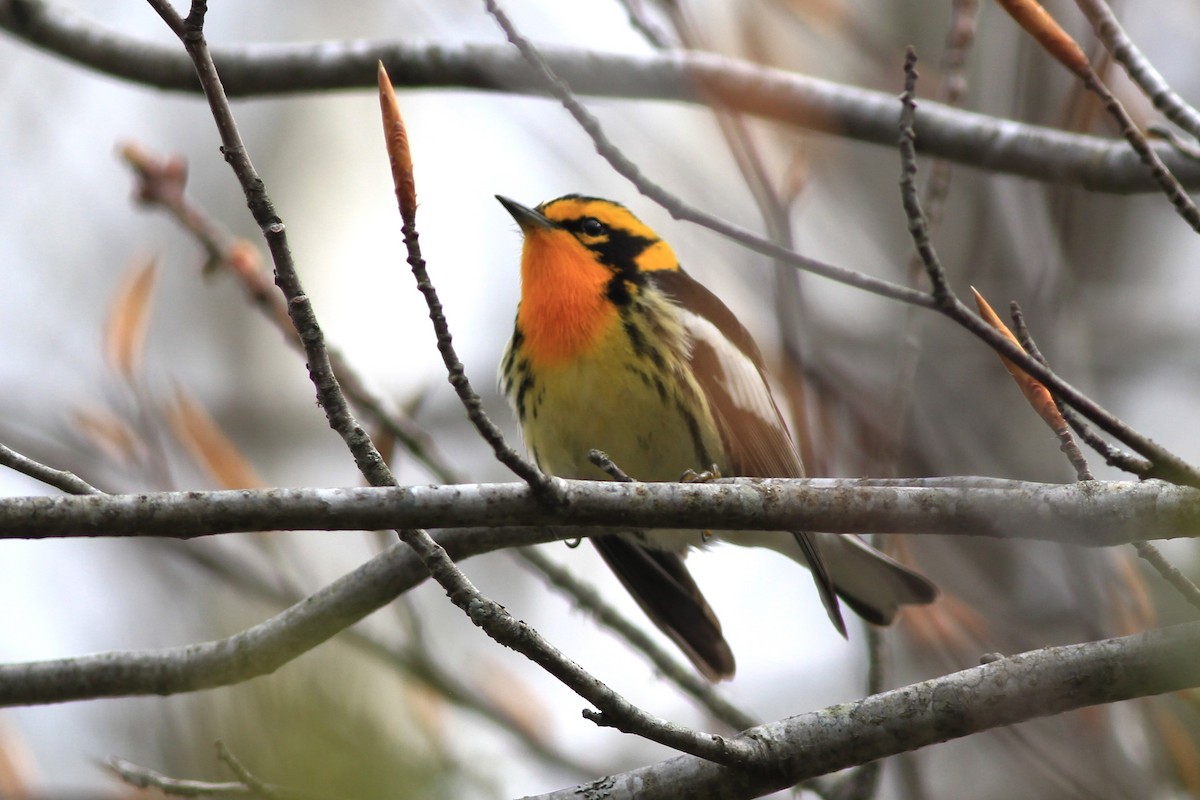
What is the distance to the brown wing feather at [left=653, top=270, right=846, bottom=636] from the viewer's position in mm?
3978

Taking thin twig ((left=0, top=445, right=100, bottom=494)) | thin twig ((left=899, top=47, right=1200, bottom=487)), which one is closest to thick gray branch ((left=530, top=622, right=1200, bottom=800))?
thin twig ((left=899, top=47, right=1200, bottom=487))

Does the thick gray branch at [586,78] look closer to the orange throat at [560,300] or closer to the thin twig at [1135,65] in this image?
the orange throat at [560,300]

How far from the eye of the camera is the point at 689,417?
4.04 metres

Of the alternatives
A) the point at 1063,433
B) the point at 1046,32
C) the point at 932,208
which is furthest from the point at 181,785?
the point at 932,208

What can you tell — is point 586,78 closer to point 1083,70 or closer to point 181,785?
point 1083,70

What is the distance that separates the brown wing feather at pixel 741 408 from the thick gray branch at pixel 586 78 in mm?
801

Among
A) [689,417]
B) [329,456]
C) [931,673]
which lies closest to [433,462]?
[689,417]

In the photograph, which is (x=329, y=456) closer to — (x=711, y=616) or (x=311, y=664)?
(x=711, y=616)

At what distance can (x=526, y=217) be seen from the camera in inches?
186

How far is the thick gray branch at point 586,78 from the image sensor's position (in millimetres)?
3879

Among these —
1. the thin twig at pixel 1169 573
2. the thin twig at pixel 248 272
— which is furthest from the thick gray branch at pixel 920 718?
the thin twig at pixel 248 272

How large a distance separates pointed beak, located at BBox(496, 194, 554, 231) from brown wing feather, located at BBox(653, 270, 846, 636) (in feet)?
1.74

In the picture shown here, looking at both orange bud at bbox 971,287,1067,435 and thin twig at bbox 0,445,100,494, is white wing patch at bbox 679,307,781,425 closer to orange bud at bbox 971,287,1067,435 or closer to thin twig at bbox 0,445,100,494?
orange bud at bbox 971,287,1067,435

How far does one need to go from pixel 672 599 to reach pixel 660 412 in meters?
0.81
